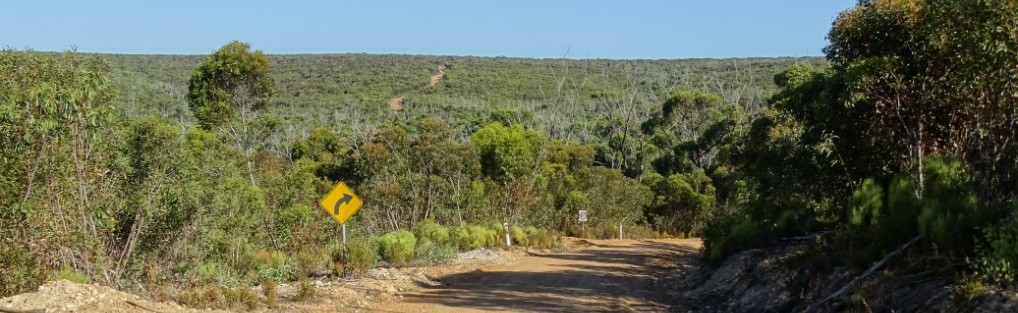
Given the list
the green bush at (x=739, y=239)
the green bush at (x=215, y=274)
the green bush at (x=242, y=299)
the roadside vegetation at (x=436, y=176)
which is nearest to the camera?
the roadside vegetation at (x=436, y=176)

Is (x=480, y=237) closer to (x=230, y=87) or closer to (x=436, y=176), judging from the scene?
(x=436, y=176)

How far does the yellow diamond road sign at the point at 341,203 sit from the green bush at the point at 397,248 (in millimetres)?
3475

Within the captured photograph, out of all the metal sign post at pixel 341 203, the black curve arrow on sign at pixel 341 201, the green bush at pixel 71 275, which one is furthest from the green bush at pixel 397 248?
the green bush at pixel 71 275

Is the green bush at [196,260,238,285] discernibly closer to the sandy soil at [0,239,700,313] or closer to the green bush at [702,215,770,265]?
the sandy soil at [0,239,700,313]

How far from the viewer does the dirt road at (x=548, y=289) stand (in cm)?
1459

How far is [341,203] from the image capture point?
17.3 m

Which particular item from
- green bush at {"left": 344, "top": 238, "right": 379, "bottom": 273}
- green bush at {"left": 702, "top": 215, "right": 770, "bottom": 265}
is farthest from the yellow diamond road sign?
green bush at {"left": 702, "top": 215, "right": 770, "bottom": 265}

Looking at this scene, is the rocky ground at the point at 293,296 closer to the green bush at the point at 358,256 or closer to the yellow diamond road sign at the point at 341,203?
the green bush at the point at 358,256

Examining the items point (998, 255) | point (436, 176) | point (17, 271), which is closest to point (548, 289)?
point (17, 271)

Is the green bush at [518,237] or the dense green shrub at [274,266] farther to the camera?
the green bush at [518,237]

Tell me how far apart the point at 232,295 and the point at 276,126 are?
35758 mm

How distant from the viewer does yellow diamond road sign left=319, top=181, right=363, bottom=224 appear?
17156 mm

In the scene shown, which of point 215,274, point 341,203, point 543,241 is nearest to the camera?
point 215,274

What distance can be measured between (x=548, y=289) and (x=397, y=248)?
4933 millimetres
